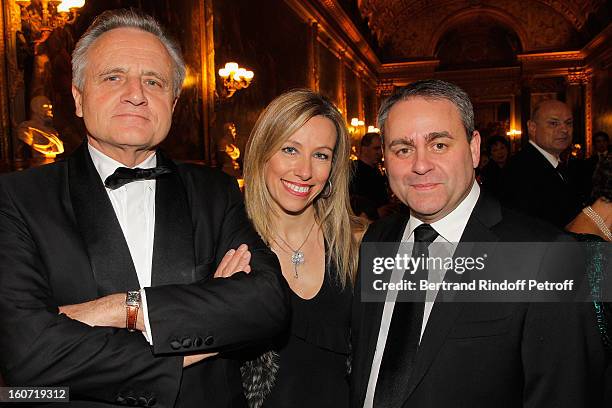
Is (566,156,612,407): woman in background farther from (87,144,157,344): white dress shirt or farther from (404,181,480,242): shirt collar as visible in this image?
(87,144,157,344): white dress shirt

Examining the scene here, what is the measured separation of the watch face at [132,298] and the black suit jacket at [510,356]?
0.92 m

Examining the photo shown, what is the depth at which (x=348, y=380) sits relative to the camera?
242 cm

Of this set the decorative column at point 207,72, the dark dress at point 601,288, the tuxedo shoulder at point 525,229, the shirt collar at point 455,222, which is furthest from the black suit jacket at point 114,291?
the decorative column at point 207,72

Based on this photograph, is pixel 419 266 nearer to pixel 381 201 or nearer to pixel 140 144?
pixel 140 144

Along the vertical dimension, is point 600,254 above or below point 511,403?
above

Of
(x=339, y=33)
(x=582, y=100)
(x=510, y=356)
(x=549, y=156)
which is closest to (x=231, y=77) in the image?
(x=549, y=156)

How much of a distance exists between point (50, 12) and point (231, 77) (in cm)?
370

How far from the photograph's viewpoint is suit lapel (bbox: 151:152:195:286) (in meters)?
1.81

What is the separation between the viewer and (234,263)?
188 cm

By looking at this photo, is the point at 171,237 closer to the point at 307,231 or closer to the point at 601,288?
the point at 307,231

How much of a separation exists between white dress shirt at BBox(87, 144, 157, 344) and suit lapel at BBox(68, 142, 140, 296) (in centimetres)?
4

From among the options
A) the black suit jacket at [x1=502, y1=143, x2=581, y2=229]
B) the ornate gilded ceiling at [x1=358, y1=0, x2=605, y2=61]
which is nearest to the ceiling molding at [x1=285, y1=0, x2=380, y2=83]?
the ornate gilded ceiling at [x1=358, y1=0, x2=605, y2=61]

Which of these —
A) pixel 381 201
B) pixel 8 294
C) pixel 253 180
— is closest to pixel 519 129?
pixel 381 201

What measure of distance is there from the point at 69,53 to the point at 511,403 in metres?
4.80
